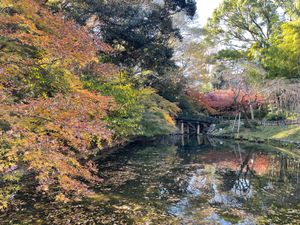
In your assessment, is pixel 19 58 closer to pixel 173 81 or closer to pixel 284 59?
pixel 173 81

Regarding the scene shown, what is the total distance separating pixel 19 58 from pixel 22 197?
3.85 m

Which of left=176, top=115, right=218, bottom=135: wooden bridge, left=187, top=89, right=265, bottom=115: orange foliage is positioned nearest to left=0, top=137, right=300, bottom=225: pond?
left=176, top=115, right=218, bottom=135: wooden bridge

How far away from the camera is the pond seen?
691 centimetres

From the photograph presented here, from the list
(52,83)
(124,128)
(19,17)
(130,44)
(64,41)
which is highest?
(130,44)

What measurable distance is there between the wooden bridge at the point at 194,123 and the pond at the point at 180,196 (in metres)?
12.3

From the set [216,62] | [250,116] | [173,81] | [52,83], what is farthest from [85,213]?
[216,62]

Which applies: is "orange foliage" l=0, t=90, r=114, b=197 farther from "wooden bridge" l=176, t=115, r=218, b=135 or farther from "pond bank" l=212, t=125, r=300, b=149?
"wooden bridge" l=176, t=115, r=218, b=135

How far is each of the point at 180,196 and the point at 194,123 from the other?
66.6 feet

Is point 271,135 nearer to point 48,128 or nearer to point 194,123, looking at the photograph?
point 194,123

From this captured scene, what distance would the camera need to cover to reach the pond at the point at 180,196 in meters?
6.91

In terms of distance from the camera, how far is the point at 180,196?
28.6 feet

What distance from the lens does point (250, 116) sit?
28609 millimetres

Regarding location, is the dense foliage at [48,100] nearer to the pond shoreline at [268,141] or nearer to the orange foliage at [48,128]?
the orange foliage at [48,128]

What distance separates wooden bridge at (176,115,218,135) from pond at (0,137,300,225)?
12.3 m
